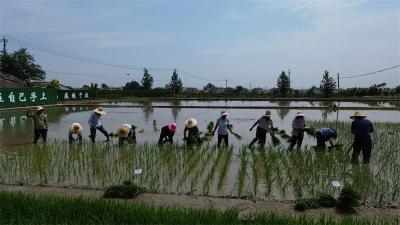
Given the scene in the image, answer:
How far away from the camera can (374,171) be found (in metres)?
8.27

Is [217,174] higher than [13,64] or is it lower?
lower

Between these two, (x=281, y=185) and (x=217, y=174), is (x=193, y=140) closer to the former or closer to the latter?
(x=217, y=174)

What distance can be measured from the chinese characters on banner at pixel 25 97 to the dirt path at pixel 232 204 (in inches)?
916

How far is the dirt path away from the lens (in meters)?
5.47

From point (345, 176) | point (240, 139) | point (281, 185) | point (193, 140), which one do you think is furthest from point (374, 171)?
point (240, 139)

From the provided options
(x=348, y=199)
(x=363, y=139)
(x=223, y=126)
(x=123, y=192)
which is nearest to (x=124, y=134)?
(x=223, y=126)

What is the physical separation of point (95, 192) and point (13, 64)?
182 ft

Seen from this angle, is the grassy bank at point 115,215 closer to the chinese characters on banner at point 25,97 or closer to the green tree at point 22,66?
the chinese characters on banner at point 25,97

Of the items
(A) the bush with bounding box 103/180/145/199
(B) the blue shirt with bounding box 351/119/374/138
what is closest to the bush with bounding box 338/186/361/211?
(A) the bush with bounding box 103/180/145/199

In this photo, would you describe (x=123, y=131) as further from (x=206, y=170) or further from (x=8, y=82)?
(x=8, y=82)

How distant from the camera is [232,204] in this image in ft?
19.3

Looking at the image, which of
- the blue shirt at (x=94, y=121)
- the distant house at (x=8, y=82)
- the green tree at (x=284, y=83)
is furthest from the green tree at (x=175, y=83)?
the blue shirt at (x=94, y=121)

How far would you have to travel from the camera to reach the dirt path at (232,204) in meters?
5.47

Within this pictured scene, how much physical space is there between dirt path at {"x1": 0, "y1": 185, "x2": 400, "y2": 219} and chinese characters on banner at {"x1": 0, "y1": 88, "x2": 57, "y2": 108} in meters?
23.3
